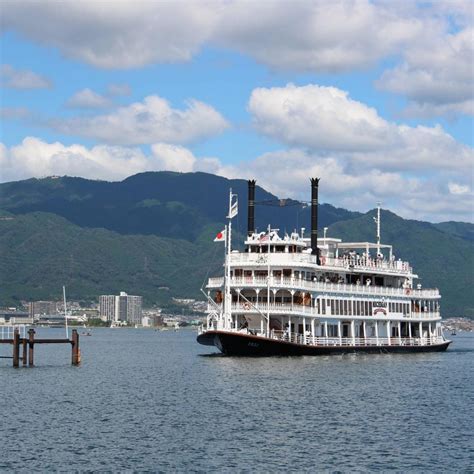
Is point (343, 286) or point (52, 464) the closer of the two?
point (52, 464)

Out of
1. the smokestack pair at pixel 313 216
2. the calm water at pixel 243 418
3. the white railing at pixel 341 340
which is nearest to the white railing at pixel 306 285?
the smokestack pair at pixel 313 216

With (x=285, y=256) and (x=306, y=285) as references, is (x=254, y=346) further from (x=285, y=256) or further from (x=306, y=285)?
(x=285, y=256)

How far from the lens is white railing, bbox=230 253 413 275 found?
87000mm

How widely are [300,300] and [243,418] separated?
3407 centimetres

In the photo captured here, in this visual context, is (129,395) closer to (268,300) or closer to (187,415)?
(187,415)

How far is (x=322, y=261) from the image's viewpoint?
9175cm

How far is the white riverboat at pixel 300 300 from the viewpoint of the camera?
84.7 metres

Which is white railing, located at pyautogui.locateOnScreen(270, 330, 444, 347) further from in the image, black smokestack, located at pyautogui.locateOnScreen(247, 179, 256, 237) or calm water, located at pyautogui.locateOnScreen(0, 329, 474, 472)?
black smokestack, located at pyautogui.locateOnScreen(247, 179, 256, 237)

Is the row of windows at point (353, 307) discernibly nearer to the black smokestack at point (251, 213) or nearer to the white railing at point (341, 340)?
the white railing at point (341, 340)

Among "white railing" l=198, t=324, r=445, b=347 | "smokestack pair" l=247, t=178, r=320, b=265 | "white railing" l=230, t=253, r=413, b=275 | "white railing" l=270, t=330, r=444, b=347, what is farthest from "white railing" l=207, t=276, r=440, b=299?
"white railing" l=270, t=330, r=444, b=347

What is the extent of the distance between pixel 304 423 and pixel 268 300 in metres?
31.5

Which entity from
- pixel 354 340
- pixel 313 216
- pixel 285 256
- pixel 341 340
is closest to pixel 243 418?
pixel 285 256

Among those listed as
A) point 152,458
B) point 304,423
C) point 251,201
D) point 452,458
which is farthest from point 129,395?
point 251,201

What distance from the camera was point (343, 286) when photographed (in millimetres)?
92188
